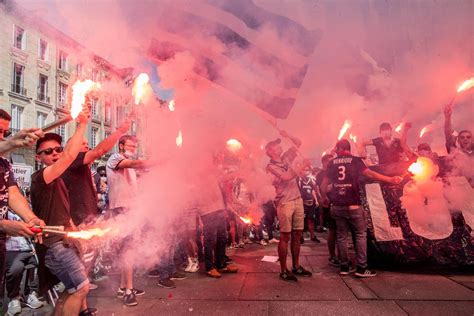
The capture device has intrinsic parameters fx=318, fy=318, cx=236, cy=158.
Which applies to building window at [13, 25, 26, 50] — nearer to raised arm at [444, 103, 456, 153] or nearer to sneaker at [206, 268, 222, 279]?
sneaker at [206, 268, 222, 279]

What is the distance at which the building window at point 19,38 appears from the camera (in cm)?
2103

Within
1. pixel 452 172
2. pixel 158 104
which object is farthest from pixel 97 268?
pixel 452 172

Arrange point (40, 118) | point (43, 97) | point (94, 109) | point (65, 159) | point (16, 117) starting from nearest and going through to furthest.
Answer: point (65, 159) → point (94, 109) → point (16, 117) → point (40, 118) → point (43, 97)

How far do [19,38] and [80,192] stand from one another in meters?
23.6

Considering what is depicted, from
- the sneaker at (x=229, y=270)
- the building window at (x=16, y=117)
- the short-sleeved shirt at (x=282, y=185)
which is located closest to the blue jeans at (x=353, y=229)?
the short-sleeved shirt at (x=282, y=185)

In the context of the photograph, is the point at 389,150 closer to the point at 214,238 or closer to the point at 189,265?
the point at 214,238

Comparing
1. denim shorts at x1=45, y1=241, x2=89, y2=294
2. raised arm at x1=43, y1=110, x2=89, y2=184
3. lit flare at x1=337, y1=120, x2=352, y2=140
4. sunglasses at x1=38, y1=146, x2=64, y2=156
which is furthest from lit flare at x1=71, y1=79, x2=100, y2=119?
lit flare at x1=337, y1=120, x2=352, y2=140

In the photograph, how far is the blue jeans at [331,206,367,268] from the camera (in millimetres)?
4660

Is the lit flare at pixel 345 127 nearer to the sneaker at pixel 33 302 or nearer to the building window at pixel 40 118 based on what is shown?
the sneaker at pixel 33 302

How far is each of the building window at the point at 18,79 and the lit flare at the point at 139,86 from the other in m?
22.9

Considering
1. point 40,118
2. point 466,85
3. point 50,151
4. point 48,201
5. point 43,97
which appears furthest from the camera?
point 43,97

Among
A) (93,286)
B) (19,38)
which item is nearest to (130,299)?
(93,286)

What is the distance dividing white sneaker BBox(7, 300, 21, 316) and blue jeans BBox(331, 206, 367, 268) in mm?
4225

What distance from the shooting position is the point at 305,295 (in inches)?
152
